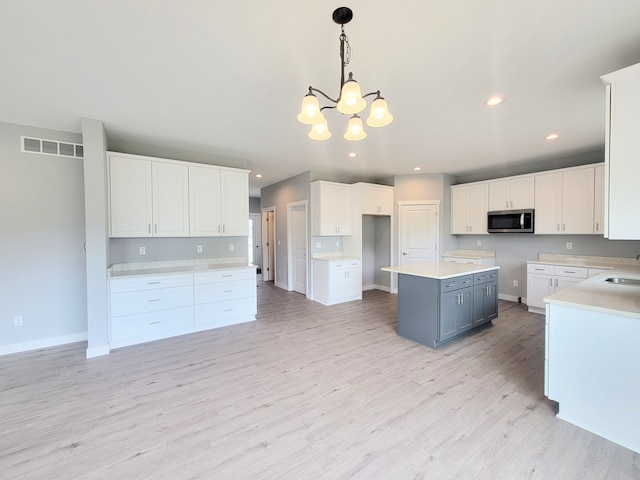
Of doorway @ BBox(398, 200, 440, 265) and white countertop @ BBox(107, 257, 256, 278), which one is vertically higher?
doorway @ BBox(398, 200, 440, 265)

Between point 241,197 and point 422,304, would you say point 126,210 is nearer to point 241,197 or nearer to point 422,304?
point 241,197

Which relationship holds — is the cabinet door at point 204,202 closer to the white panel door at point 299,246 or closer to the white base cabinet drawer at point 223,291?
the white base cabinet drawer at point 223,291

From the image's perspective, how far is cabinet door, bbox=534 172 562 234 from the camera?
4648 mm

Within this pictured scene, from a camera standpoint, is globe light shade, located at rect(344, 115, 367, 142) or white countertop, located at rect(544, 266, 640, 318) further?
globe light shade, located at rect(344, 115, 367, 142)

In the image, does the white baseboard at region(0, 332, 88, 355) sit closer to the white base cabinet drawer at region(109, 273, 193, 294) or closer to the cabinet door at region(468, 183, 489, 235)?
the white base cabinet drawer at region(109, 273, 193, 294)

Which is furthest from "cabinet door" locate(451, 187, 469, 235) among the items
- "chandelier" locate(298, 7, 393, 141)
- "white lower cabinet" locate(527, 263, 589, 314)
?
"chandelier" locate(298, 7, 393, 141)

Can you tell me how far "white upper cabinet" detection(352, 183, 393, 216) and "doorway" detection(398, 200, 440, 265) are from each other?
1.06 feet

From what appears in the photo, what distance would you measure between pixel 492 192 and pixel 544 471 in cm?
496

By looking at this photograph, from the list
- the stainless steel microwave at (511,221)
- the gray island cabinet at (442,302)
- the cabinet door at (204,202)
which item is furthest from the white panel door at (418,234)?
the cabinet door at (204,202)

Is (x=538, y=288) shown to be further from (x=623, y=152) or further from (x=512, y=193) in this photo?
(x=623, y=152)

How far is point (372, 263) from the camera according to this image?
6.88 meters

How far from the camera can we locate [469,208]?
227 inches

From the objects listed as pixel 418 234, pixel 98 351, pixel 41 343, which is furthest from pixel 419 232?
pixel 41 343

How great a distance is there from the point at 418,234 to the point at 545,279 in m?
2.35
